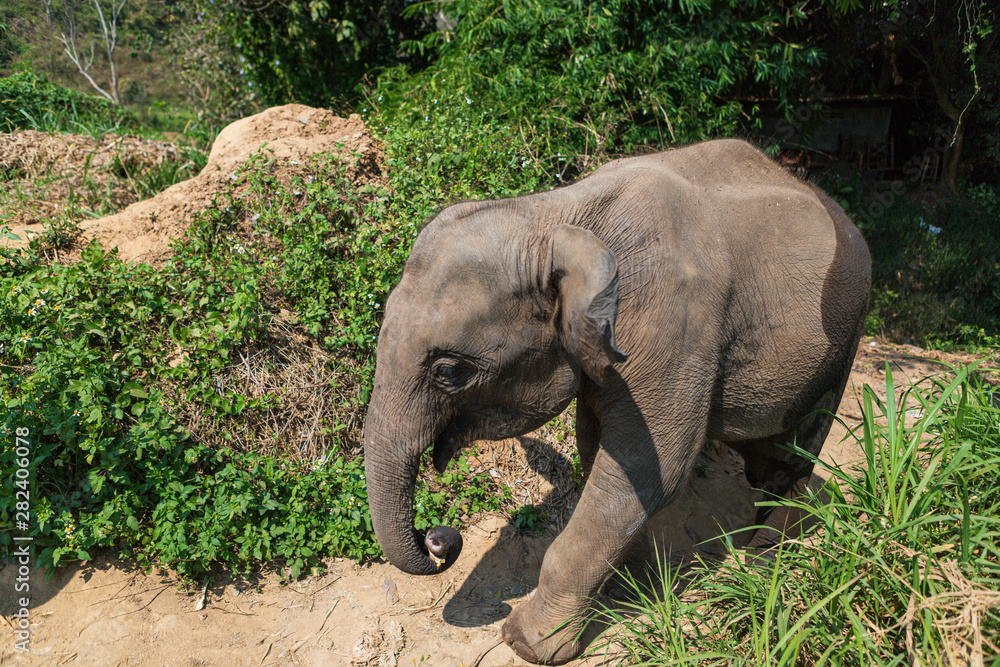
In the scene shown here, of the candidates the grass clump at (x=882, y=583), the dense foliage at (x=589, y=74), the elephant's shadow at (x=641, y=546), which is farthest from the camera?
the dense foliage at (x=589, y=74)

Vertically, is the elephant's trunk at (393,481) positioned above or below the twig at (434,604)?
above

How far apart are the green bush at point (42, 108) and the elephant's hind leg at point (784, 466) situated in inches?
299

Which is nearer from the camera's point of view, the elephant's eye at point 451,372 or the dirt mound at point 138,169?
the elephant's eye at point 451,372

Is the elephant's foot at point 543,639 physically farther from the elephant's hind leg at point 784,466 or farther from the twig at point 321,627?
the elephant's hind leg at point 784,466

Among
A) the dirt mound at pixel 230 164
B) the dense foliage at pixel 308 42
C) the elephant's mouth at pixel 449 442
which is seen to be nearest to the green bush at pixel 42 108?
the dense foliage at pixel 308 42

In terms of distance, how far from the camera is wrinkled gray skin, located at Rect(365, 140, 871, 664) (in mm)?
2709

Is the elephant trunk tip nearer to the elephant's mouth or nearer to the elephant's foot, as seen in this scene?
the elephant's mouth

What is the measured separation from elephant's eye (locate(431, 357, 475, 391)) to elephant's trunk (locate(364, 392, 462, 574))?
252 mm

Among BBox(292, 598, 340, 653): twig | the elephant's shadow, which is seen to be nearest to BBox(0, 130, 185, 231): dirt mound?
BBox(292, 598, 340, 653): twig

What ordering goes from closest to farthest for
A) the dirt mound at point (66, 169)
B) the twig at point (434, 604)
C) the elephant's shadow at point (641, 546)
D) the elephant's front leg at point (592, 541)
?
1. the elephant's front leg at point (592, 541)
2. the twig at point (434, 604)
3. the elephant's shadow at point (641, 546)
4. the dirt mound at point (66, 169)

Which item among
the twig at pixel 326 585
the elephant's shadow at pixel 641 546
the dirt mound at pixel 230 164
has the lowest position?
the elephant's shadow at pixel 641 546

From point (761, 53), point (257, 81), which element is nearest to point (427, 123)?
point (761, 53)

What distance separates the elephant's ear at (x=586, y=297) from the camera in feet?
8.20

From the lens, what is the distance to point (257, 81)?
10.7m
